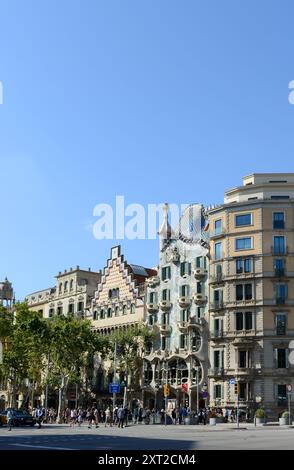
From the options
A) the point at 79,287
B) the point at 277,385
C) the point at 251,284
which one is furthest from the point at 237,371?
the point at 79,287

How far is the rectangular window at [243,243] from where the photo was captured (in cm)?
7131

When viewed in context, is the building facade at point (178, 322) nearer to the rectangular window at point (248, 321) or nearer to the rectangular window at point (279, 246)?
the rectangular window at point (248, 321)

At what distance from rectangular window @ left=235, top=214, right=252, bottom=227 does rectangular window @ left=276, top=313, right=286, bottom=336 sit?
1026cm

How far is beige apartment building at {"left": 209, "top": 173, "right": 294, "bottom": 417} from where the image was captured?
67.6 m

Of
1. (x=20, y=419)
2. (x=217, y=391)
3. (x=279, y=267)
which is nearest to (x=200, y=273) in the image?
(x=279, y=267)

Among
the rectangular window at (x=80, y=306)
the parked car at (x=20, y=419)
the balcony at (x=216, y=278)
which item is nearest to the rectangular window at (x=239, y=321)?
the balcony at (x=216, y=278)

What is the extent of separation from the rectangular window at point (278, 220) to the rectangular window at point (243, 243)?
298 centimetres

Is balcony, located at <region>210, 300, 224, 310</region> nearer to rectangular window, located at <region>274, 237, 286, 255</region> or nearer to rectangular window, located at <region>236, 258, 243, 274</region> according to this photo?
rectangular window, located at <region>236, 258, 243, 274</region>

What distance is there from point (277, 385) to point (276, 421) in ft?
12.6

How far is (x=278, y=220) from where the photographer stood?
70812 millimetres

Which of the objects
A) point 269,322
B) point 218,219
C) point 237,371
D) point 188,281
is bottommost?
point 237,371

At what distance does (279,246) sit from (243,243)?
3.81 m

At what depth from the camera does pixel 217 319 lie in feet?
238
